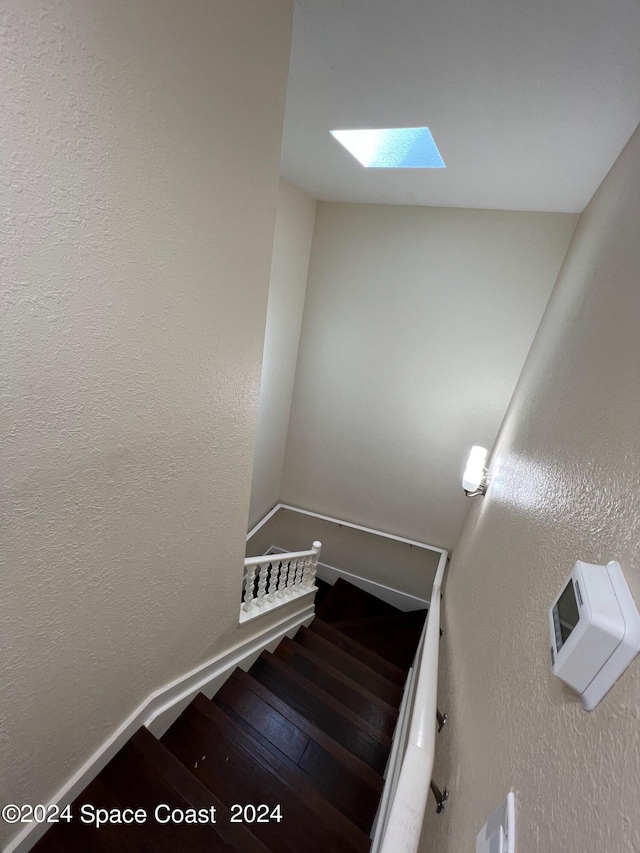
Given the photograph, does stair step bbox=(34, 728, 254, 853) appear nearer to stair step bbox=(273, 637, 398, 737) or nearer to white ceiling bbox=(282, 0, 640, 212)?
stair step bbox=(273, 637, 398, 737)

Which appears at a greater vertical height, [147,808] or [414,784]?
[414,784]

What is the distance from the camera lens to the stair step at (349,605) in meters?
3.66

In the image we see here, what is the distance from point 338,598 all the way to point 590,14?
407 centimetres

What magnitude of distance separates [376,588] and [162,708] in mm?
2674

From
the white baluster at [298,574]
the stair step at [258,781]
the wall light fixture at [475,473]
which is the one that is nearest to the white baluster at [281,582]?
the white baluster at [298,574]

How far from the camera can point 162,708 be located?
5.36 ft

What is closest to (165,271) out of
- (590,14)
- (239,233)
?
(239,233)

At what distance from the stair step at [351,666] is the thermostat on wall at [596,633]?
2225mm

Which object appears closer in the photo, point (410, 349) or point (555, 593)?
point (555, 593)

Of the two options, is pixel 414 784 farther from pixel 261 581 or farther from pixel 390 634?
pixel 390 634

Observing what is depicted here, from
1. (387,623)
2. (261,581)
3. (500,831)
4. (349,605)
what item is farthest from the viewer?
(349,605)

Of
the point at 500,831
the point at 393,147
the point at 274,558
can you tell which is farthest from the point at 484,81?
the point at 274,558

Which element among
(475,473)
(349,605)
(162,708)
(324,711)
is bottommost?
A: (349,605)

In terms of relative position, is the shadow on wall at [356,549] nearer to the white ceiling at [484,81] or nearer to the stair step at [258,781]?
the stair step at [258,781]
